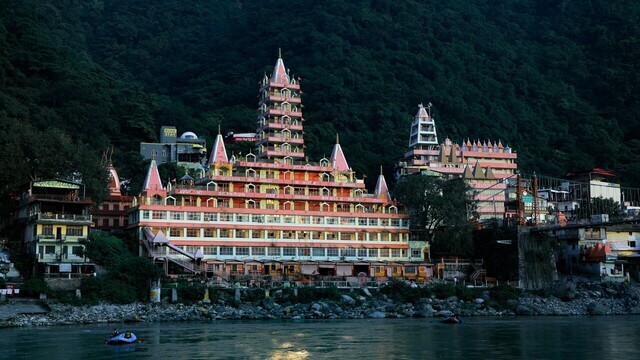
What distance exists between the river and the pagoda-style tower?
3223cm

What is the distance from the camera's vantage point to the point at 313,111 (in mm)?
135375

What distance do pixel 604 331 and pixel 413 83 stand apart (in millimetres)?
91982

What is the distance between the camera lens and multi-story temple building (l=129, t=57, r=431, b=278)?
7912 cm

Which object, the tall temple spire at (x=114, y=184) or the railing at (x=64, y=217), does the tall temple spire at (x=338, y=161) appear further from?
the railing at (x=64, y=217)

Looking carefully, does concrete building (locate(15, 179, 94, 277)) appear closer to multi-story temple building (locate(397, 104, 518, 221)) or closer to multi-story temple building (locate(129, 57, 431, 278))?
multi-story temple building (locate(129, 57, 431, 278))

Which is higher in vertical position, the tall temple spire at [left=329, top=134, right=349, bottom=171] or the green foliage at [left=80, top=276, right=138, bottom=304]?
the tall temple spire at [left=329, top=134, right=349, bottom=171]

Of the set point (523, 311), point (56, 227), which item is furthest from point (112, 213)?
point (523, 311)

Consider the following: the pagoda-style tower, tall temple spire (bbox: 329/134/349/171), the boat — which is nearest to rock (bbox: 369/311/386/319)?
the boat

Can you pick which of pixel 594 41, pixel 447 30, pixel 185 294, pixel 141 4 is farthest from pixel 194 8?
pixel 185 294

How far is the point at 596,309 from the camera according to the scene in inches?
3034

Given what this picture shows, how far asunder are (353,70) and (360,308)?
79.2 meters

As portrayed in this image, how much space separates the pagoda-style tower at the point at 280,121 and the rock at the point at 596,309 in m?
33.7

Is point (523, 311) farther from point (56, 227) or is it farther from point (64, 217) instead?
point (56, 227)

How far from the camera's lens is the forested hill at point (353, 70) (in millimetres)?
118188
